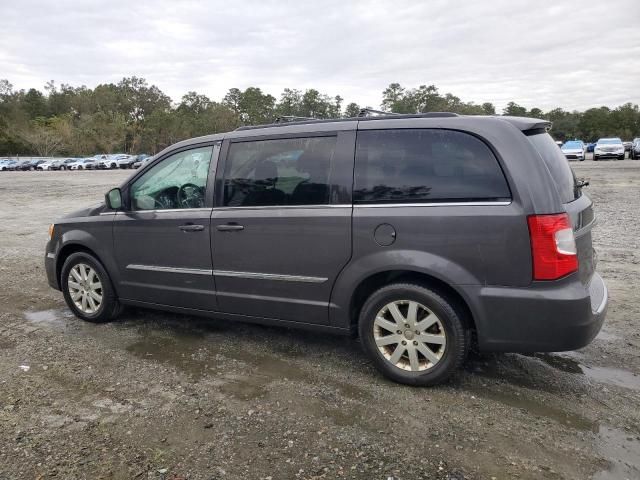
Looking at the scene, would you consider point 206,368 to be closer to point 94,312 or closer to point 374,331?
point 374,331

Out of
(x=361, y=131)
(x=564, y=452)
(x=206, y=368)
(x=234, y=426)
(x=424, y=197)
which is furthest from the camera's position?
(x=206, y=368)

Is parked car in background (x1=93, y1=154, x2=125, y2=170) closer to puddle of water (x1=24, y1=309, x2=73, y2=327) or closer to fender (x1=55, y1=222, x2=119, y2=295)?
puddle of water (x1=24, y1=309, x2=73, y2=327)

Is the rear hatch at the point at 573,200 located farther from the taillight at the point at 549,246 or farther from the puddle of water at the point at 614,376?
the puddle of water at the point at 614,376

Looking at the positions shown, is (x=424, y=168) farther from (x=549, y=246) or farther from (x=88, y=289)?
(x=88, y=289)

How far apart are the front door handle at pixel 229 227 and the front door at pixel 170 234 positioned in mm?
143

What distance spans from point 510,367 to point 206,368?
2.33m

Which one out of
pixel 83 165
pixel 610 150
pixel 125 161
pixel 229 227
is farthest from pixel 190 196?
pixel 83 165

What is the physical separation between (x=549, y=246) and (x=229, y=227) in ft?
7.75

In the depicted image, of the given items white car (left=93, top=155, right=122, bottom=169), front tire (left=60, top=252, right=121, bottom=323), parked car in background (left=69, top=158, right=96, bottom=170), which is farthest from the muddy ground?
parked car in background (left=69, top=158, right=96, bottom=170)

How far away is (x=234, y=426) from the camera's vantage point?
10.3 ft

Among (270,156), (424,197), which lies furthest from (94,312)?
(424,197)

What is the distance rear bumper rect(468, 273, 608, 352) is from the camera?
3.14 metres

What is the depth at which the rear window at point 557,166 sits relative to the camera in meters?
3.36

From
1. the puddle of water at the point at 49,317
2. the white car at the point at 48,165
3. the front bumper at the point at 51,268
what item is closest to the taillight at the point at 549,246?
the puddle of water at the point at 49,317
